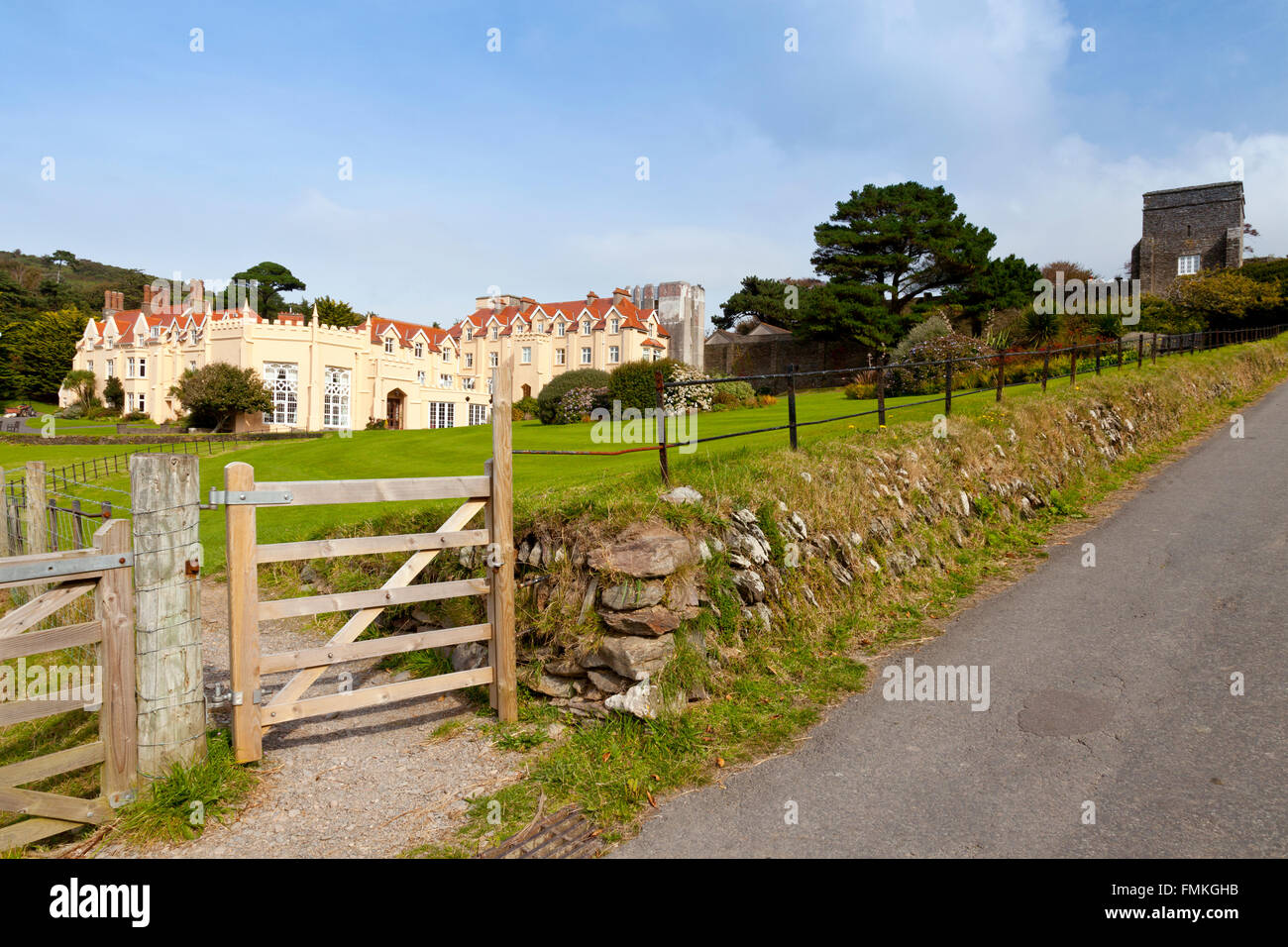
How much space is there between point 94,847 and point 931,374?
875 inches

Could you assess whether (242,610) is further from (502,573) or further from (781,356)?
(781,356)

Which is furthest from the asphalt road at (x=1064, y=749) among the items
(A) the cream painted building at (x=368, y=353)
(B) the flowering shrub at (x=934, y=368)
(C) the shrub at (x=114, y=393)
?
(C) the shrub at (x=114, y=393)

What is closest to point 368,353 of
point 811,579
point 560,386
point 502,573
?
point 560,386

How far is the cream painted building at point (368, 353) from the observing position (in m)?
54.5

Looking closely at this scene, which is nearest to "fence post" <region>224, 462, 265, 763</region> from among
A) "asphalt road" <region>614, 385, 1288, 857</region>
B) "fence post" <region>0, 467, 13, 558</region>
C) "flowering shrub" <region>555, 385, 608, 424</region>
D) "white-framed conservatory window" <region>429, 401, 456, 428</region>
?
"asphalt road" <region>614, 385, 1288, 857</region>

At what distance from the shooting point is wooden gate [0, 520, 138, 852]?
421cm

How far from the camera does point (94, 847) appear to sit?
4.43m

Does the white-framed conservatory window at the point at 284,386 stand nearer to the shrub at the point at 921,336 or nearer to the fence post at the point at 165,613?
the shrub at the point at 921,336

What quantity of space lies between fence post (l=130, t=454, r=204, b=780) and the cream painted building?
5059cm

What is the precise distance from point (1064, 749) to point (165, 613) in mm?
6122

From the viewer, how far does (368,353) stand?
58.6 metres

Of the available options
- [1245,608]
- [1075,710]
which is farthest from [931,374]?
[1075,710]
